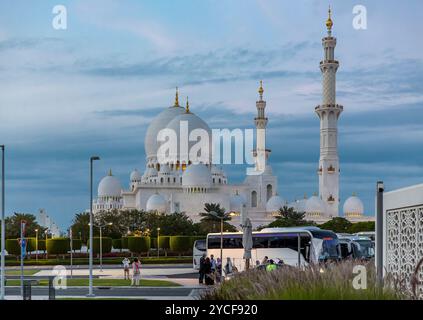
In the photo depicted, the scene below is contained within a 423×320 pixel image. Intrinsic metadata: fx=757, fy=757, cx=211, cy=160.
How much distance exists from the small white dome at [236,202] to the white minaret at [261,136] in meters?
4.56

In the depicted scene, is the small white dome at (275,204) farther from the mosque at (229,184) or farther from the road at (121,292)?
the road at (121,292)

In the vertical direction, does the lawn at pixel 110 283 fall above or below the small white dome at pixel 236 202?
below

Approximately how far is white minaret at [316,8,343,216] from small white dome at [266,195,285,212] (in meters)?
5.22

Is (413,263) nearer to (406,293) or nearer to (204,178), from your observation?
(406,293)

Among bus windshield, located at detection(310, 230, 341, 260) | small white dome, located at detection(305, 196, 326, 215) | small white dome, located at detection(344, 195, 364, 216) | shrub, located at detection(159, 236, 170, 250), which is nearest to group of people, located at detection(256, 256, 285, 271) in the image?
bus windshield, located at detection(310, 230, 341, 260)

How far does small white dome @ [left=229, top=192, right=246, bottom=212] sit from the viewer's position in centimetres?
9521

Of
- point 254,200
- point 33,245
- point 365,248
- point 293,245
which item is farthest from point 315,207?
point 293,245

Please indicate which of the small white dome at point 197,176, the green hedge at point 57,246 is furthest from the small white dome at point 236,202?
the green hedge at point 57,246

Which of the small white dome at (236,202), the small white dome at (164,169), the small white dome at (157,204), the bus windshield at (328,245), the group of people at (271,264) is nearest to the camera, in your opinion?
the group of people at (271,264)

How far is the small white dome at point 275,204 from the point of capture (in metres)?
96.5

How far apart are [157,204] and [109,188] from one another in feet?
48.2

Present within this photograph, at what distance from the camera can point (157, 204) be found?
93.2 m

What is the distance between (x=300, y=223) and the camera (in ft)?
260
